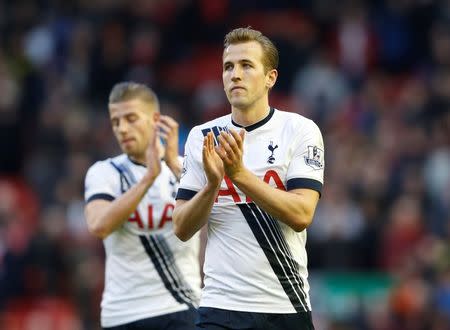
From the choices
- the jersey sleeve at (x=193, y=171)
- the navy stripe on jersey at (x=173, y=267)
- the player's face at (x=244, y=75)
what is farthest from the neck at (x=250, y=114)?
the navy stripe on jersey at (x=173, y=267)

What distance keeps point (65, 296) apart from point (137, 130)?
6537 millimetres

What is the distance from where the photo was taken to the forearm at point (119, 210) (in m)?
8.11

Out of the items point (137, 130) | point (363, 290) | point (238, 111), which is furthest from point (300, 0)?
point (238, 111)

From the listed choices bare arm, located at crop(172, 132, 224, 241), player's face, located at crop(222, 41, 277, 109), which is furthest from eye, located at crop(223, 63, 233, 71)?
bare arm, located at crop(172, 132, 224, 241)

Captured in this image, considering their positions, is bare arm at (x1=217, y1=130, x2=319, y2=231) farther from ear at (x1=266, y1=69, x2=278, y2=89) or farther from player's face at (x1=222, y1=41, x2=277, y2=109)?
ear at (x1=266, y1=69, x2=278, y2=89)

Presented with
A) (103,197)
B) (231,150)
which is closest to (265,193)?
(231,150)

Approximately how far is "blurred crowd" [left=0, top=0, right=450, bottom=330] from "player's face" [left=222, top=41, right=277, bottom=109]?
649 centimetres

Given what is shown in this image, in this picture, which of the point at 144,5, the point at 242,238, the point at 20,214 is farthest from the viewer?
the point at 144,5

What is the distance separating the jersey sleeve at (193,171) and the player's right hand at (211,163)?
504mm

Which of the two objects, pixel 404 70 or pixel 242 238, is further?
pixel 404 70

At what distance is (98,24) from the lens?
1966 centimetres

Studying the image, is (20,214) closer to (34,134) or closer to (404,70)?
(34,134)

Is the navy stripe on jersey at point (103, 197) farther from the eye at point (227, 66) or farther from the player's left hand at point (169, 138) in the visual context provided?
the eye at point (227, 66)

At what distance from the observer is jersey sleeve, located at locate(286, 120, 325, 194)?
673 centimetres
